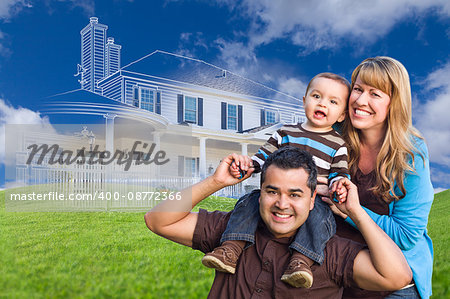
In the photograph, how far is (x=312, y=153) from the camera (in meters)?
2.86

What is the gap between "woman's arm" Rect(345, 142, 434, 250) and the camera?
2453 mm

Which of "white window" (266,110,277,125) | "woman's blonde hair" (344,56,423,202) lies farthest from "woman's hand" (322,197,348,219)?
"white window" (266,110,277,125)

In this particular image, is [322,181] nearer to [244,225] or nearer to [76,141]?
[244,225]

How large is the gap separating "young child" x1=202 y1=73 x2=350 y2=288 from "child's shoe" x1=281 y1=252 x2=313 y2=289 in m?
0.01

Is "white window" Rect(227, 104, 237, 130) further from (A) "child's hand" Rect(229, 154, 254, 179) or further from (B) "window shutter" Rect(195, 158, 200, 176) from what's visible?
(A) "child's hand" Rect(229, 154, 254, 179)

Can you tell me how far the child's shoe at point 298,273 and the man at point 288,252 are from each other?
0.08 m

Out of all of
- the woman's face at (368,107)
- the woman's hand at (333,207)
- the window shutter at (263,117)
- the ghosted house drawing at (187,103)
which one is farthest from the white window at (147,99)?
the woman's hand at (333,207)

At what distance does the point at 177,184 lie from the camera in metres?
13.1

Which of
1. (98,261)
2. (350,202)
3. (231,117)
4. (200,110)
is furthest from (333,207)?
(231,117)

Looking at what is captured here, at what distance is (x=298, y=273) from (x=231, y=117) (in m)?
17.1

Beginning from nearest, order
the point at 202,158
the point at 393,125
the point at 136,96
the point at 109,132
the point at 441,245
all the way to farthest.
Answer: the point at 393,125 → the point at 441,245 → the point at 109,132 → the point at 136,96 → the point at 202,158

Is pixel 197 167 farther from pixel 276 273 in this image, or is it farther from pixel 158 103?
pixel 276 273

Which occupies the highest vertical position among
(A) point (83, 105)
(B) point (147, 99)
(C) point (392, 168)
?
(B) point (147, 99)

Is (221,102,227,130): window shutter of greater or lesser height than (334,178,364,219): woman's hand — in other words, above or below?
above
